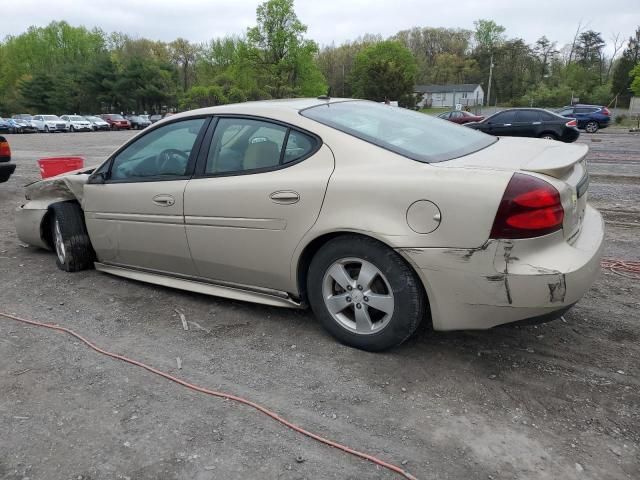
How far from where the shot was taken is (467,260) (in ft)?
8.50

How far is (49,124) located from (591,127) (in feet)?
131

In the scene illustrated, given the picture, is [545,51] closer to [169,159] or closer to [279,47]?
[279,47]

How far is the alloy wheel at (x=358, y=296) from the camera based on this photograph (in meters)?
2.90

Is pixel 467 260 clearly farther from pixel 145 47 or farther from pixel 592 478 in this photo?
pixel 145 47

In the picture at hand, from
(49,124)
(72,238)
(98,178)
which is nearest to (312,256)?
(98,178)

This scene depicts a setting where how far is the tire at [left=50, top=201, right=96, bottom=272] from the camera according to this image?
14.8ft

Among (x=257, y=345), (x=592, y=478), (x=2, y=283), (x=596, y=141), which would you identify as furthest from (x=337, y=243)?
(x=596, y=141)

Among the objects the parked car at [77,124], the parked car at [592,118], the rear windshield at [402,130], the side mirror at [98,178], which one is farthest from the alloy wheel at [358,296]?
the parked car at [77,124]

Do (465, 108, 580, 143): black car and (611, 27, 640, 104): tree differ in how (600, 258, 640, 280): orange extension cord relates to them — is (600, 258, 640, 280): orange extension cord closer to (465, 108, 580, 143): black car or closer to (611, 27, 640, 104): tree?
(465, 108, 580, 143): black car

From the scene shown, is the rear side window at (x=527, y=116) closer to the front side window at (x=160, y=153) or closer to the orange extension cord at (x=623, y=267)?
the orange extension cord at (x=623, y=267)

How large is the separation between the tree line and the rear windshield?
52650mm

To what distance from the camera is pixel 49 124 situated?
42844 millimetres

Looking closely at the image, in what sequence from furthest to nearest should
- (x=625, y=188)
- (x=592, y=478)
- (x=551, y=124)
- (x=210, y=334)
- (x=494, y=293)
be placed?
(x=551, y=124), (x=625, y=188), (x=210, y=334), (x=494, y=293), (x=592, y=478)

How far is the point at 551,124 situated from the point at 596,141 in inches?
167
